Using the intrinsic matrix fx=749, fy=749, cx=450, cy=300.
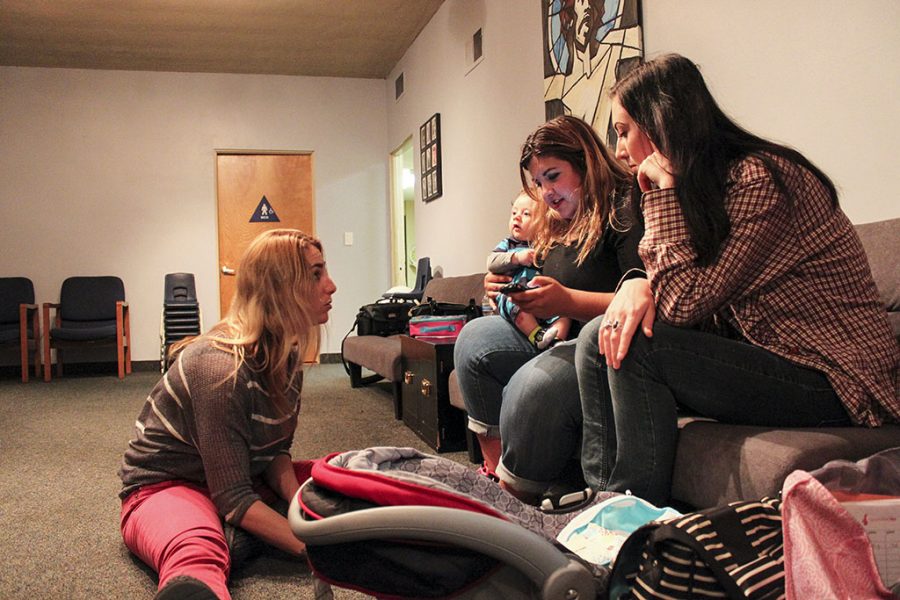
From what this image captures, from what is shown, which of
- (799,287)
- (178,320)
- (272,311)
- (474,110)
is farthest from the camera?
(178,320)

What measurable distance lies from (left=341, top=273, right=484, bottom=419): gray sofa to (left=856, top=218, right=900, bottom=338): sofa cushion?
7.67 ft

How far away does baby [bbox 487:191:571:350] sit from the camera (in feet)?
6.66

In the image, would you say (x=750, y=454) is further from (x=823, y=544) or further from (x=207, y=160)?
(x=207, y=160)

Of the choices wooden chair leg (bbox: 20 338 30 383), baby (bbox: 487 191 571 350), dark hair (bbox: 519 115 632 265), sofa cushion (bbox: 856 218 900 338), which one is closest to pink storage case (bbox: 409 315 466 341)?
baby (bbox: 487 191 571 350)

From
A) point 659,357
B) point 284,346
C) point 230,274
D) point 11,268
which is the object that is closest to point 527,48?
point 284,346

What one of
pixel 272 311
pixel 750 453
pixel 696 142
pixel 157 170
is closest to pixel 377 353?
pixel 272 311

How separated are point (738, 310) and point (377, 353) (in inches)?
114

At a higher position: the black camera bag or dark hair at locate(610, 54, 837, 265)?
dark hair at locate(610, 54, 837, 265)

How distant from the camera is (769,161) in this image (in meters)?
1.32

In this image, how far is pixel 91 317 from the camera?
6.49 m

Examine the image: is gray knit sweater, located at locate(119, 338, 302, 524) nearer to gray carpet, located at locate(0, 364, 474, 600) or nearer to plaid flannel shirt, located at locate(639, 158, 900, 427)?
gray carpet, located at locate(0, 364, 474, 600)

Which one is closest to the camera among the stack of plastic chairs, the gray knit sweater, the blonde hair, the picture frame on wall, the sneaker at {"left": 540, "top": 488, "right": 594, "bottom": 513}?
the sneaker at {"left": 540, "top": 488, "right": 594, "bottom": 513}

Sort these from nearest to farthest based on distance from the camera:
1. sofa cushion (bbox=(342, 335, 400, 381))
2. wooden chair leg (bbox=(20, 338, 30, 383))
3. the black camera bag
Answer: sofa cushion (bbox=(342, 335, 400, 381)) → the black camera bag → wooden chair leg (bbox=(20, 338, 30, 383))

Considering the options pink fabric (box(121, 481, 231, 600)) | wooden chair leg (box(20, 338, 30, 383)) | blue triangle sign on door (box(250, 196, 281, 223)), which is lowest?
wooden chair leg (box(20, 338, 30, 383))
